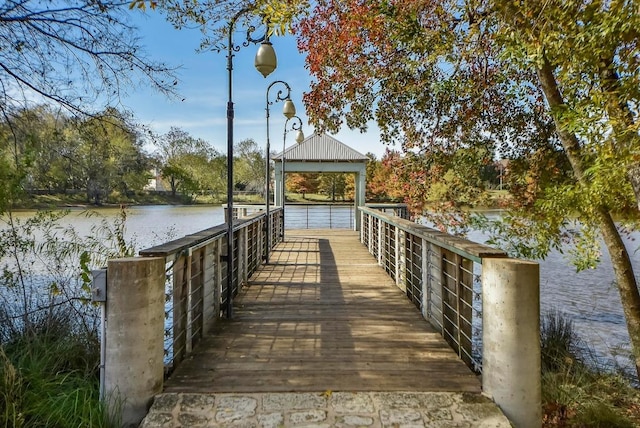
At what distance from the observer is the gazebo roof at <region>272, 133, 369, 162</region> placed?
1160 cm

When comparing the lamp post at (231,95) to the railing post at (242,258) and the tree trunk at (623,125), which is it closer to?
the railing post at (242,258)

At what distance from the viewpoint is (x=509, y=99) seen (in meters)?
6.29

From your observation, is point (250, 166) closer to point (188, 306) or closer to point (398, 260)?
point (398, 260)

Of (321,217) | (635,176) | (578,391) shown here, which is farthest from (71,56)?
(321,217)

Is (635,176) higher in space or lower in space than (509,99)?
lower

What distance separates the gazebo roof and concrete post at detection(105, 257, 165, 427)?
365 inches

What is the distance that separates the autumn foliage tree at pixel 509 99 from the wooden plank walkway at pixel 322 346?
2.19 meters

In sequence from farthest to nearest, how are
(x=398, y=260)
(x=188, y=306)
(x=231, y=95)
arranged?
(x=398, y=260) < (x=231, y=95) < (x=188, y=306)

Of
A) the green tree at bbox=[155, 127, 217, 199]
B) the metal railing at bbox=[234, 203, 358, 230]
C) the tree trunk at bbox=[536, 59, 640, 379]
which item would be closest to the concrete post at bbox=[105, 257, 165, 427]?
the tree trunk at bbox=[536, 59, 640, 379]

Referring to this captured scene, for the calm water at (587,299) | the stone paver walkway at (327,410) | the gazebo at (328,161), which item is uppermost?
the gazebo at (328,161)

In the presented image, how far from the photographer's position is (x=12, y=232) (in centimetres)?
435

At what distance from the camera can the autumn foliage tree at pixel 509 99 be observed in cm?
338

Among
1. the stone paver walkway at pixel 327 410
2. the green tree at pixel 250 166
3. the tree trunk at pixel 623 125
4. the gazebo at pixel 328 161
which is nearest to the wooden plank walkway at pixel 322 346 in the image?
the stone paver walkway at pixel 327 410

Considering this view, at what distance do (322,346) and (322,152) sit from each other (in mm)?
9441
